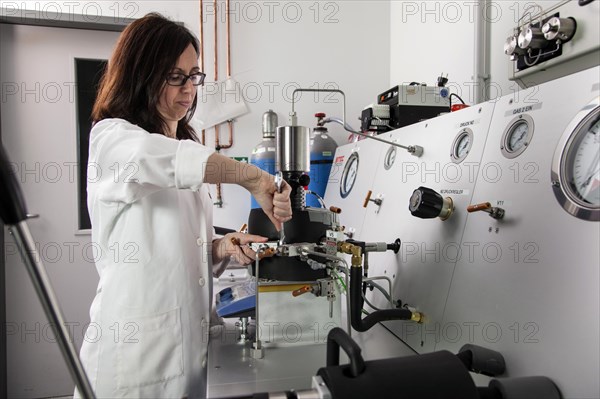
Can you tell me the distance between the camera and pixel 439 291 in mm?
993

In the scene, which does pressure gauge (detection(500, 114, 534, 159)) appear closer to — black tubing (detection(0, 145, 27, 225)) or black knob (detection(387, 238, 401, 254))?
black knob (detection(387, 238, 401, 254))

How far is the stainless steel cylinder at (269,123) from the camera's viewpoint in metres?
2.45

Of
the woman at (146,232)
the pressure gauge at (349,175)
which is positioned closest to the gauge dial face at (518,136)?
the woman at (146,232)

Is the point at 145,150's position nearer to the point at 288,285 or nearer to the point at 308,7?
the point at 288,285

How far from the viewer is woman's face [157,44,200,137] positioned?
0.99 metres

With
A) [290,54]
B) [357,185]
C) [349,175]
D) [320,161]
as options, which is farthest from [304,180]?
[290,54]

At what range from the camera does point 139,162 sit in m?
0.77

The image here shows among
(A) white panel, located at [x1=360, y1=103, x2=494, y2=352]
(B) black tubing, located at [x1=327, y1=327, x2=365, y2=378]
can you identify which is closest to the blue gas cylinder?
(A) white panel, located at [x1=360, y1=103, x2=494, y2=352]

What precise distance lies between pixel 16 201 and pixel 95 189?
49cm

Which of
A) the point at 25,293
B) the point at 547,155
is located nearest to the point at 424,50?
the point at 547,155

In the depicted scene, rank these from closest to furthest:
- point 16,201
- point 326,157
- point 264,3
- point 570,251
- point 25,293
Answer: point 16,201
point 570,251
point 326,157
point 25,293
point 264,3

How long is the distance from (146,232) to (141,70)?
0.37 m

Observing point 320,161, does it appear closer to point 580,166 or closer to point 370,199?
point 370,199

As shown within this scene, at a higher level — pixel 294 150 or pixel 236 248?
pixel 294 150
